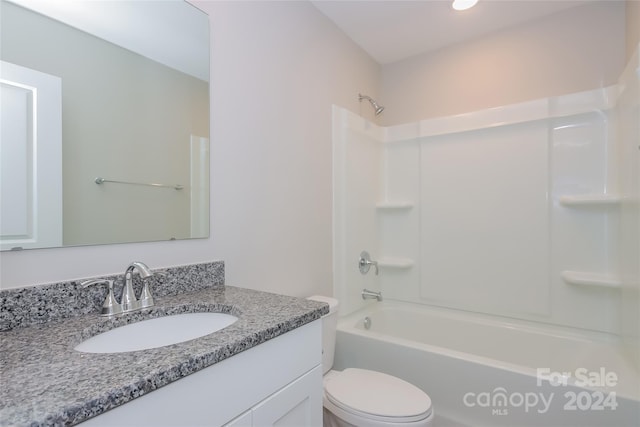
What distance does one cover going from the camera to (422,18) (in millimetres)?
2031

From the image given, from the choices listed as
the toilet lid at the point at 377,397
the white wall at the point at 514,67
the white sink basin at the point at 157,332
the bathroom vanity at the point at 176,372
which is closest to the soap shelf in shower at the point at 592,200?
the white wall at the point at 514,67

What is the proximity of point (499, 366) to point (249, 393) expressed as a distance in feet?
4.13

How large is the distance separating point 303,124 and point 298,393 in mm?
1383

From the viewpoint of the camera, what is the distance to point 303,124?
1821 mm

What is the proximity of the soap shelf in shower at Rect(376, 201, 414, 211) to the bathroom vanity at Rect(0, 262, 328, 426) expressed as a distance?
1.59m

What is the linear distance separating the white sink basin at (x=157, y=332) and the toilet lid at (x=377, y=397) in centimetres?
70

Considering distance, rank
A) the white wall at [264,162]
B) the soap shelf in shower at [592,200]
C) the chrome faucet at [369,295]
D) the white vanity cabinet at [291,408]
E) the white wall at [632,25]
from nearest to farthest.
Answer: the white vanity cabinet at [291,408], the white wall at [264,162], the white wall at [632,25], the soap shelf in shower at [592,200], the chrome faucet at [369,295]

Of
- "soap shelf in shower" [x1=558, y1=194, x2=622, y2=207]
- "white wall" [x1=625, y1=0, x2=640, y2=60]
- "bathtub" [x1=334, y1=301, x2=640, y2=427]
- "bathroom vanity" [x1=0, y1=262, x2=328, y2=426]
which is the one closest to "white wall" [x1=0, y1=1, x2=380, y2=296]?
"bathroom vanity" [x1=0, y1=262, x2=328, y2=426]

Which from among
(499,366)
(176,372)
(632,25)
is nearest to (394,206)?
(499,366)

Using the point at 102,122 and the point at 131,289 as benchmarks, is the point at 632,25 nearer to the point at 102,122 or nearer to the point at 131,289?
the point at 102,122

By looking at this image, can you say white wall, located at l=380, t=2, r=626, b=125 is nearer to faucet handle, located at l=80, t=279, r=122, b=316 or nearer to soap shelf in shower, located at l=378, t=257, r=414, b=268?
soap shelf in shower, located at l=378, t=257, r=414, b=268

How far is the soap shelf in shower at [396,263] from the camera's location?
7.94 ft

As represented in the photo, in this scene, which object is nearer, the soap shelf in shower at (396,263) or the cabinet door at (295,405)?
the cabinet door at (295,405)

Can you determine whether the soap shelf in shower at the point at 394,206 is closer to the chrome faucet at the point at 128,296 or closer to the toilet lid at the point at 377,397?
the toilet lid at the point at 377,397
